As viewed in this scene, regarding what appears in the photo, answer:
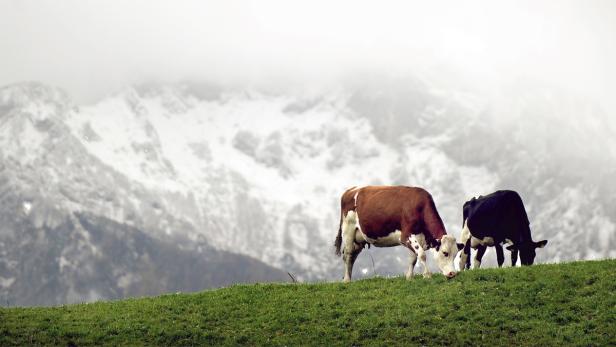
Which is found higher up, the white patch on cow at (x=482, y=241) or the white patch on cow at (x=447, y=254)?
the white patch on cow at (x=482, y=241)

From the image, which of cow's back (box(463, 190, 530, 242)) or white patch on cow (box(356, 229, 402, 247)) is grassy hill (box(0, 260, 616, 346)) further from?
cow's back (box(463, 190, 530, 242))

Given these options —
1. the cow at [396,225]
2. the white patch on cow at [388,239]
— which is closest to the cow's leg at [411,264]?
the cow at [396,225]

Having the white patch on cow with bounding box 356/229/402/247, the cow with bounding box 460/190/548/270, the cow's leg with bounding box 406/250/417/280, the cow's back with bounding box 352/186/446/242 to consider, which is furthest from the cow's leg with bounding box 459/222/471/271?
the cow's leg with bounding box 406/250/417/280

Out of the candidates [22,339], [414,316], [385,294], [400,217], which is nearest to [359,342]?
[414,316]

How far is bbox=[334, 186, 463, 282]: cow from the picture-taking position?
4000 cm

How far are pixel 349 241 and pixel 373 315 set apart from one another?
862 centimetres

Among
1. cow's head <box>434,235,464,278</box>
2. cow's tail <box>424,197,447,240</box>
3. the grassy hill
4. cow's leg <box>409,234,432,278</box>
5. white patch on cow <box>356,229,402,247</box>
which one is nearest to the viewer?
the grassy hill

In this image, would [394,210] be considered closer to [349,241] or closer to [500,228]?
[349,241]

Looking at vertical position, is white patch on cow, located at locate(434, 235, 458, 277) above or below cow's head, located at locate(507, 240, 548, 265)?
below

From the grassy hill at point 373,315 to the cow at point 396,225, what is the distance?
147cm

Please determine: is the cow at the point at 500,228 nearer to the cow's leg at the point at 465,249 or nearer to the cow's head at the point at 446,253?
the cow's leg at the point at 465,249

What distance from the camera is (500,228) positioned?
46.4 m

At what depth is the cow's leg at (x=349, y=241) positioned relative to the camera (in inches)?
1762

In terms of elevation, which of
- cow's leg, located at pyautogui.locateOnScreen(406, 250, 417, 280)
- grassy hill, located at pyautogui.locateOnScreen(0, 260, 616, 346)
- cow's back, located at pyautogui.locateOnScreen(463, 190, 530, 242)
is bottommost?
grassy hill, located at pyautogui.locateOnScreen(0, 260, 616, 346)
